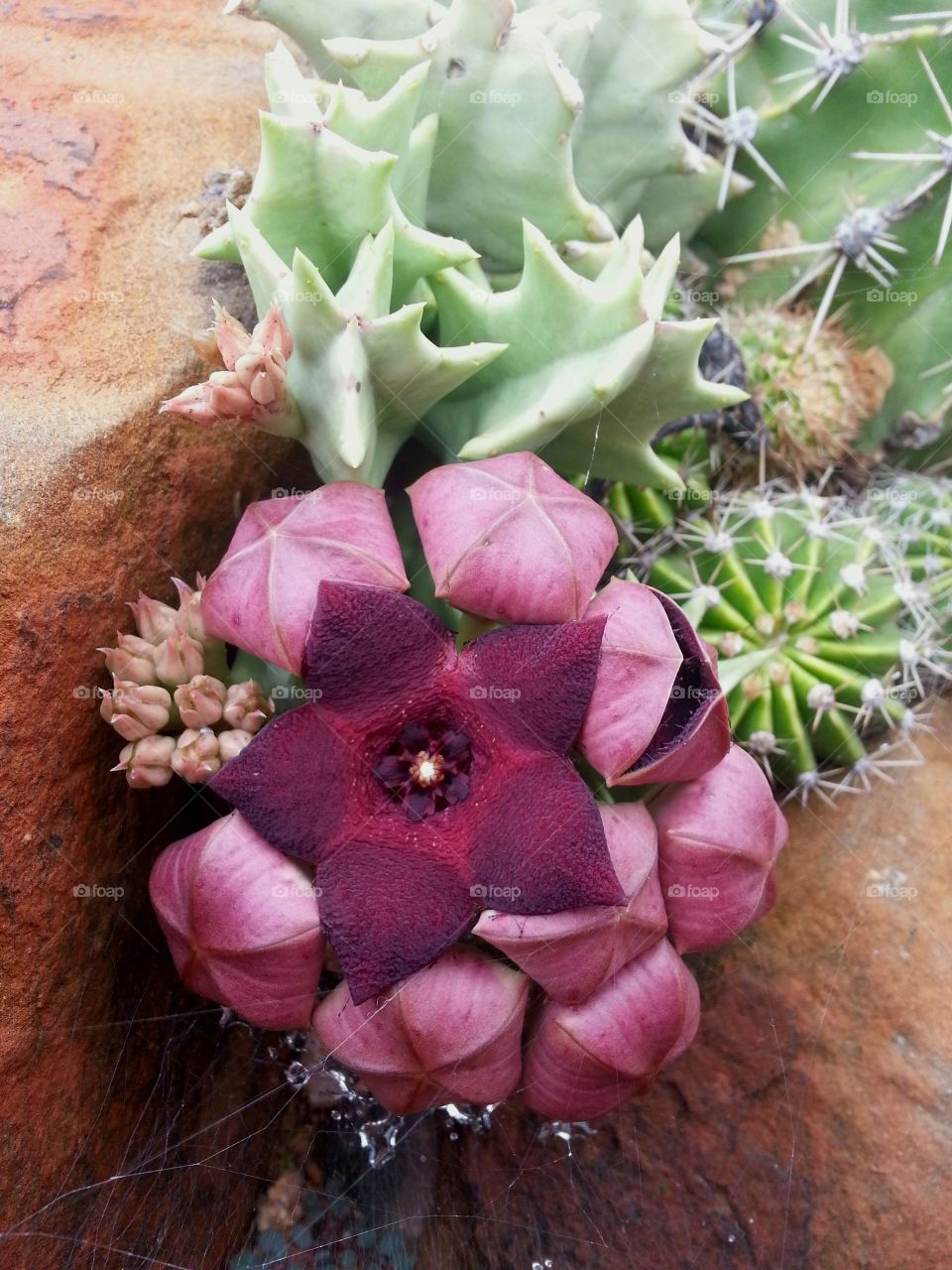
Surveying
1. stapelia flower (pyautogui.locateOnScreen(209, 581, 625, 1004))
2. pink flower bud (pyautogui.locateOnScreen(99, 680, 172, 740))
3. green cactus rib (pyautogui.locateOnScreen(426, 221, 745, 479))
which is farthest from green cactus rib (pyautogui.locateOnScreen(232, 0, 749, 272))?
pink flower bud (pyautogui.locateOnScreen(99, 680, 172, 740))

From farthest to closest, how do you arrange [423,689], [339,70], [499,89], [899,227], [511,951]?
[899,227] → [339,70] → [499,89] → [423,689] → [511,951]

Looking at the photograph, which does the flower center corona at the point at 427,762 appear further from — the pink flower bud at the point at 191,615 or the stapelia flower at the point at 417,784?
the pink flower bud at the point at 191,615

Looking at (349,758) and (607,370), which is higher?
(607,370)

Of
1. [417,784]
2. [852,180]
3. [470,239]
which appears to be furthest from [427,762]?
[852,180]

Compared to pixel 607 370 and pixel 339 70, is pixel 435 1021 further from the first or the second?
pixel 339 70

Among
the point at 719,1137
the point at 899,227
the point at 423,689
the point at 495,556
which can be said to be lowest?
the point at 719,1137

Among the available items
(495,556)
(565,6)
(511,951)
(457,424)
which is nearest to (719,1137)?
(511,951)
